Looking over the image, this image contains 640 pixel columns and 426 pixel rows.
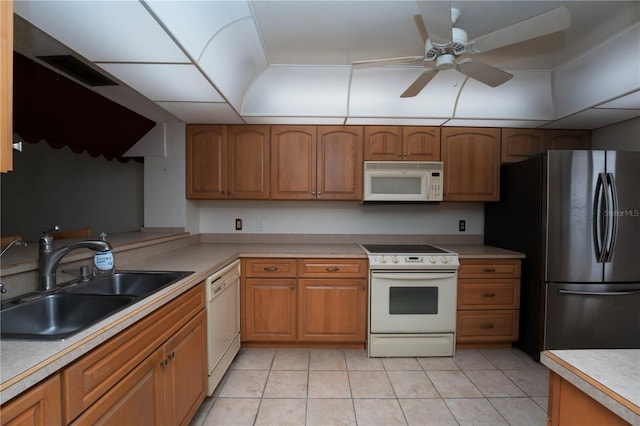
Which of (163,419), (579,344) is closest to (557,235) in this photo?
(579,344)

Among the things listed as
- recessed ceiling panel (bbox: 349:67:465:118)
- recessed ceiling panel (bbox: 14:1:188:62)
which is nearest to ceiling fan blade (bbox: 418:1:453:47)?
recessed ceiling panel (bbox: 349:67:465:118)

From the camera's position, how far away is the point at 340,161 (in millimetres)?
2855

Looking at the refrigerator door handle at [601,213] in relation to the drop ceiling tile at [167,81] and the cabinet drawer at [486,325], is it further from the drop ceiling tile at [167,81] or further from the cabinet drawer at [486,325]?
the drop ceiling tile at [167,81]

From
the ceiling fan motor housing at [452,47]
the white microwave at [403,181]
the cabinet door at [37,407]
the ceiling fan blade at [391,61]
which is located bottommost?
the cabinet door at [37,407]

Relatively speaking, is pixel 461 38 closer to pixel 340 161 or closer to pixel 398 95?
pixel 398 95

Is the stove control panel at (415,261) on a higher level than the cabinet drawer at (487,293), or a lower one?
higher

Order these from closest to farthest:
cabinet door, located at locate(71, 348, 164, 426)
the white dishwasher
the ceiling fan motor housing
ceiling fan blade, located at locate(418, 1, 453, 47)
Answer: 1. cabinet door, located at locate(71, 348, 164, 426)
2. ceiling fan blade, located at locate(418, 1, 453, 47)
3. the ceiling fan motor housing
4. the white dishwasher

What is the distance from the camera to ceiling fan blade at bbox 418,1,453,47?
4.22ft

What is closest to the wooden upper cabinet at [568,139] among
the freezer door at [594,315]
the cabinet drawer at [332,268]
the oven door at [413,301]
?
the freezer door at [594,315]

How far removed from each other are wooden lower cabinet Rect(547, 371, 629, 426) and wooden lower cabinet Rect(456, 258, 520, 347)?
1858mm

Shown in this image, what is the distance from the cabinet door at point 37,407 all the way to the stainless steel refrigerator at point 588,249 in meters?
2.97

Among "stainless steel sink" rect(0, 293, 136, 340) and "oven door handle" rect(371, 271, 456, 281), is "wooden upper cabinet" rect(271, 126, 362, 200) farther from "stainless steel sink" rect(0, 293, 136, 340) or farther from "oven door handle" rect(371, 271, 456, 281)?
"stainless steel sink" rect(0, 293, 136, 340)

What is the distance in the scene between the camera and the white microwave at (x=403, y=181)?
2.79 m

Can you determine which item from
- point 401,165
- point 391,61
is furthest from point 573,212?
point 391,61
